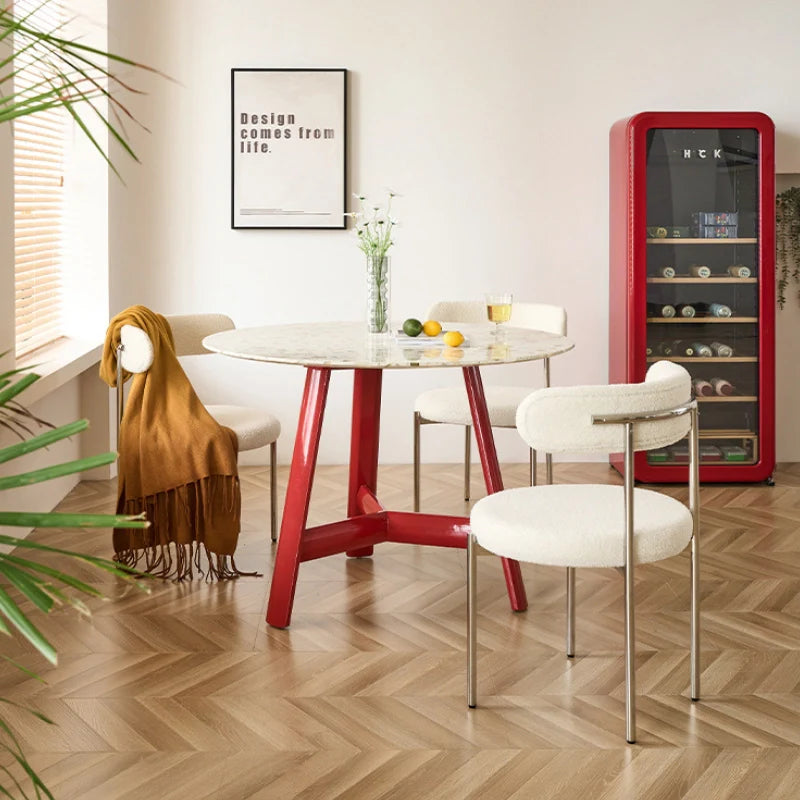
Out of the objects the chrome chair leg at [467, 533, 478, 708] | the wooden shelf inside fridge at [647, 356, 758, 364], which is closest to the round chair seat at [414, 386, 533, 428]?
the wooden shelf inside fridge at [647, 356, 758, 364]

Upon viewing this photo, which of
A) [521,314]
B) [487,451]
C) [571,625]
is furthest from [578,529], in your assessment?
Answer: [521,314]

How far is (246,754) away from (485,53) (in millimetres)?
3935

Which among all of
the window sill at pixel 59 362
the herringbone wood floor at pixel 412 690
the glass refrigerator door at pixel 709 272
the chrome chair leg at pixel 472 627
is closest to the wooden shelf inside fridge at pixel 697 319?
the glass refrigerator door at pixel 709 272

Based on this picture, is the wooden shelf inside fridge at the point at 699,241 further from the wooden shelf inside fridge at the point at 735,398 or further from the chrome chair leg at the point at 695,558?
the chrome chair leg at the point at 695,558

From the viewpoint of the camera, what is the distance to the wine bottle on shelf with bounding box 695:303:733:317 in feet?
17.3

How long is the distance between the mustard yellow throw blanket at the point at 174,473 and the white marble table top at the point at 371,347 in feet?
1.01

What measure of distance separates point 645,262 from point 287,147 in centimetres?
178

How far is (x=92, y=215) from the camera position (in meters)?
5.18

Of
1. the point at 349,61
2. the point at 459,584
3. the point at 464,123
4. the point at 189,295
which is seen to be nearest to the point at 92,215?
the point at 189,295

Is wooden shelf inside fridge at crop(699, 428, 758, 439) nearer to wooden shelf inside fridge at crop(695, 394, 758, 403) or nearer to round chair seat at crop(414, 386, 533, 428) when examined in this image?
wooden shelf inside fridge at crop(695, 394, 758, 403)

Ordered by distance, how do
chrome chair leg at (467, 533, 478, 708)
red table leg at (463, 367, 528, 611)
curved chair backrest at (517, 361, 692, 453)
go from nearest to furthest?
curved chair backrest at (517, 361, 692, 453), chrome chair leg at (467, 533, 478, 708), red table leg at (463, 367, 528, 611)

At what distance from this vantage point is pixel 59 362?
447 cm

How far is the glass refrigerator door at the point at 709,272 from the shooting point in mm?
5191

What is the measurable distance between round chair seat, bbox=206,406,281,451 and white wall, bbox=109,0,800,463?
157 cm
